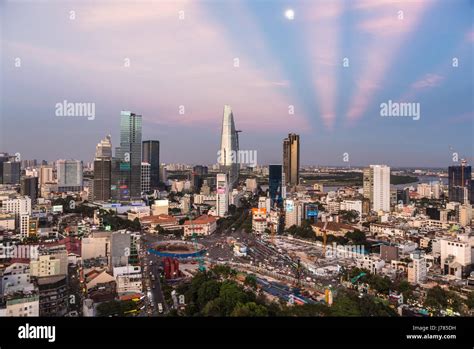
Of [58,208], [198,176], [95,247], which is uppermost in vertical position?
[198,176]

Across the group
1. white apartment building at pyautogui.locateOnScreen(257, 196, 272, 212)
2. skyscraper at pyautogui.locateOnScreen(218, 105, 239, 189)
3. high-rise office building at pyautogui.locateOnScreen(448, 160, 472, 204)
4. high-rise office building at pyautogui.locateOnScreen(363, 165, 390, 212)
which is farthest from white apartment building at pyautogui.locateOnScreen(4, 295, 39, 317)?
high-rise office building at pyautogui.locateOnScreen(363, 165, 390, 212)

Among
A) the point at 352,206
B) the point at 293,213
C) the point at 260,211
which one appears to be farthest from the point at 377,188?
the point at 260,211

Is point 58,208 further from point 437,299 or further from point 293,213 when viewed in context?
point 437,299

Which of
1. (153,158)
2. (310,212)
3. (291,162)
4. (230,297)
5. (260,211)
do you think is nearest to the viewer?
(230,297)

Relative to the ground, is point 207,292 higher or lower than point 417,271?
higher

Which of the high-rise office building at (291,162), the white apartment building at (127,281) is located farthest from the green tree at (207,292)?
the high-rise office building at (291,162)

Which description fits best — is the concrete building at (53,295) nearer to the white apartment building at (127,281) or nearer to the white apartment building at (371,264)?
the white apartment building at (127,281)

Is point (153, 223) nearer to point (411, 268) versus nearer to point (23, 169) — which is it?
point (23, 169)

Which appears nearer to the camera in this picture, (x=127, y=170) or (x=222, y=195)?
(x=222, y=195)
